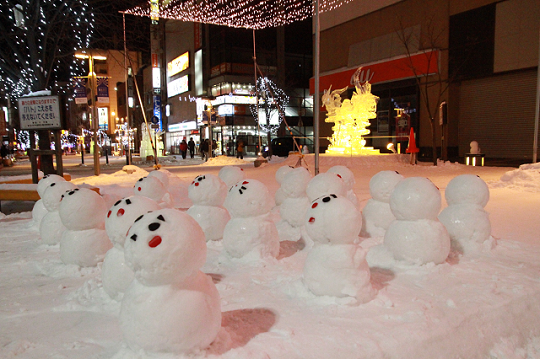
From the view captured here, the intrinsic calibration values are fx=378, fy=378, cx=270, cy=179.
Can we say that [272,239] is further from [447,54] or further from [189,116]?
[189,116]

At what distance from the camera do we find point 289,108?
123ft

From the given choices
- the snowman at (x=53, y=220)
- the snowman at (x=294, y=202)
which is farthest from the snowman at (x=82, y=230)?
the snowman at (x=294, y=202)

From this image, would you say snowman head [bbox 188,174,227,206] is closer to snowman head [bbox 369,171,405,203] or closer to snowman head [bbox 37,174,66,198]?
snowman head [bbox 369,171,405,203]

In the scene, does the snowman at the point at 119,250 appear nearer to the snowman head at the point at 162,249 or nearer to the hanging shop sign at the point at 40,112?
the snowman head at the point at 162,249

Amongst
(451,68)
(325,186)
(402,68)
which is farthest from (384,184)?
(402,68)

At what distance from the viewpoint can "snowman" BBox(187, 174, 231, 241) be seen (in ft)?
16.7

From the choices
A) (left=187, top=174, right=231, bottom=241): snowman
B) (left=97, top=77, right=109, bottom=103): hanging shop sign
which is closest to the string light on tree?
(left=97, top=77, right=109, bottom=103): hanging shop sign

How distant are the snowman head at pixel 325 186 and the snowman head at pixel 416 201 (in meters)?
1.07

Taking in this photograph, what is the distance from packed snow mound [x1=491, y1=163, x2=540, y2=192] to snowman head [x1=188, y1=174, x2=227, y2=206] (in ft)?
26.4

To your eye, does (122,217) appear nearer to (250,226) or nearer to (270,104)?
(250,226)

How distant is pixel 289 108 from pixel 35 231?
107 ft

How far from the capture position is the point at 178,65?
42875mm

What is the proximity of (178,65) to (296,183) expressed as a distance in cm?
4073

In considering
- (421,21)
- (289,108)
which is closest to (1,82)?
(421,21)
